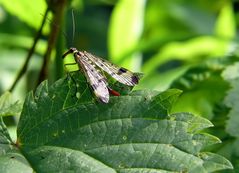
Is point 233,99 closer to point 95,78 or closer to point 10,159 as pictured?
point 95,78

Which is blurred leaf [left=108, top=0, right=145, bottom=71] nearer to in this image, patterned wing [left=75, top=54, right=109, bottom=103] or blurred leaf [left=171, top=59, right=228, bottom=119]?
blurred leaf [left=171, top=59, right=228, bottom=119]

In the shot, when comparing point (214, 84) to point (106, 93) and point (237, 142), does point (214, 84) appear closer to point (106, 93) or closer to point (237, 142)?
point (237, 142)

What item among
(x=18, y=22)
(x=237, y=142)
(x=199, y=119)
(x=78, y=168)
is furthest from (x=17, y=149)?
(x=18, y=22)

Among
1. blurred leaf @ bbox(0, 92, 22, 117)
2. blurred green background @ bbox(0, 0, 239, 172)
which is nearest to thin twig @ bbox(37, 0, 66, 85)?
blurred green background @ bbox(0, 0, 239, 172)

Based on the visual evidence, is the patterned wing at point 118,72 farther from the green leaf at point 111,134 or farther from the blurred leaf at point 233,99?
the blurred leaf at point 233,99

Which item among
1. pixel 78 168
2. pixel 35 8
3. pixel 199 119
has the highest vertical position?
pixel 35 8

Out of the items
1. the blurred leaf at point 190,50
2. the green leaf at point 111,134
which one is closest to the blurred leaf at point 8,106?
the green leaf at point 111,134
